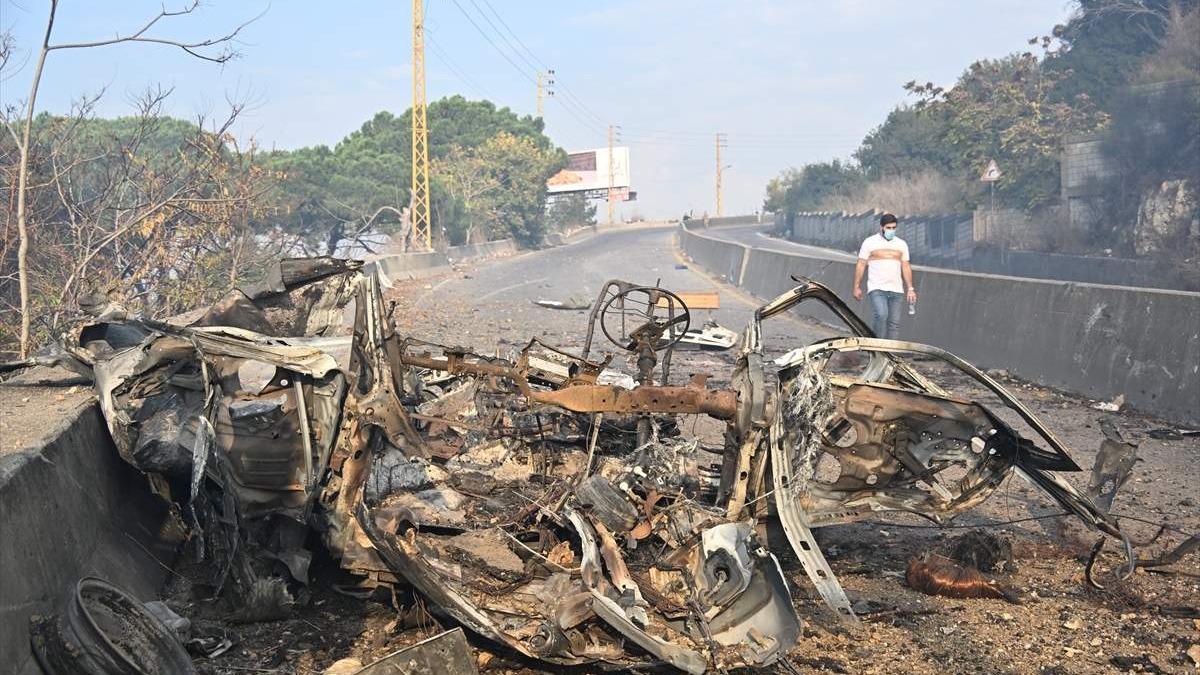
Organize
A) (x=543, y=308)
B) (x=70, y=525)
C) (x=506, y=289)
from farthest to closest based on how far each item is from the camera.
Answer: (x=506, y=289) < (x=543, y=308) < (x=70, y=525)

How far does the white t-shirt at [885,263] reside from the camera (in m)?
12.1

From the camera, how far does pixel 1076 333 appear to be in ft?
35.8

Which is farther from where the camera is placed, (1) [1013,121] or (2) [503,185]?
(2) [503,185]

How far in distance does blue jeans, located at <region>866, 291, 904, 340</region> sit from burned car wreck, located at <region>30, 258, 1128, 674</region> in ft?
21.7

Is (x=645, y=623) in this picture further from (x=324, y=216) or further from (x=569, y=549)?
(x=324, y=216)

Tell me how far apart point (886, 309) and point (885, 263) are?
518 millimetres

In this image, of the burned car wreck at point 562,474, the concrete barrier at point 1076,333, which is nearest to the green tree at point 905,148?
the concrete barrier at point 1076,333

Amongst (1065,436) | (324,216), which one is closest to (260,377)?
(1065,436)

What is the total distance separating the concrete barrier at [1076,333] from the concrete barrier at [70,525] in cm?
808

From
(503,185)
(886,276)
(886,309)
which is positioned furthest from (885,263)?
(503,185)

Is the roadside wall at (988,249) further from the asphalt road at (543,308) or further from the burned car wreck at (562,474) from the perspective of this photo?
the burned car wreck at (562,474)

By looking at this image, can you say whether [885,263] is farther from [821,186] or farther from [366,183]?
[821,186]

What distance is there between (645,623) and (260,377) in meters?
2.91

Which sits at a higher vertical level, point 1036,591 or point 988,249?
point 988,249
